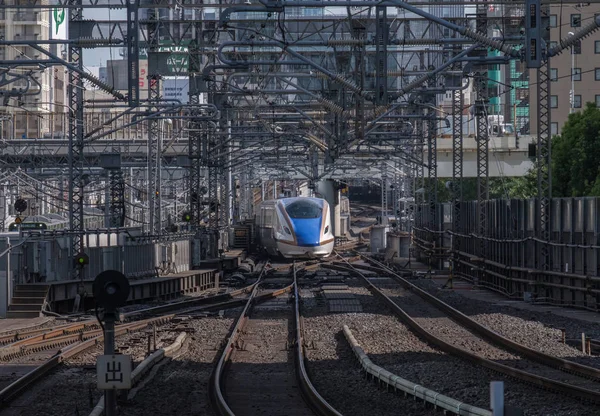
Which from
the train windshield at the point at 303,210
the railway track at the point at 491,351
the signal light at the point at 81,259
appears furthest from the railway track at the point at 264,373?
the train windshield at the point at 303,210

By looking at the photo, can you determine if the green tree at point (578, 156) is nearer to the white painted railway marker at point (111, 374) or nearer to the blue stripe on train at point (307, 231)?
the blue stripe on train at point (307, 231)

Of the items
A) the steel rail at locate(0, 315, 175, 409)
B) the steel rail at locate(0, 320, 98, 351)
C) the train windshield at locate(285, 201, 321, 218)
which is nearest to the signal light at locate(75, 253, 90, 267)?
the steel rail at locate(0, 320, 98, 351)

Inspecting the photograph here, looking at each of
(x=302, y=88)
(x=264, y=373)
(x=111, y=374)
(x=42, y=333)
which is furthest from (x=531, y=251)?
(x=111, y=374)

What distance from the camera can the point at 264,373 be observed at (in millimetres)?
16656

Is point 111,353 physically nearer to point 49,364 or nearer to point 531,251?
point 49,364

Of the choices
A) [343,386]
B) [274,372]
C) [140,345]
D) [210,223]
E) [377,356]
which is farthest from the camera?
[210,223]

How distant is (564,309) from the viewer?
27.8 metres

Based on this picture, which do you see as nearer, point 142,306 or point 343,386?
point 343,386

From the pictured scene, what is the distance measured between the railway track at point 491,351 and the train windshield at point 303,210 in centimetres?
1889

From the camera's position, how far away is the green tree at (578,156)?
157 feet

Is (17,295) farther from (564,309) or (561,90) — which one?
(561,90)

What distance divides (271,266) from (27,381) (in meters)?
37.7

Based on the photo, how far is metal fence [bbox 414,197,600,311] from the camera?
2714cm

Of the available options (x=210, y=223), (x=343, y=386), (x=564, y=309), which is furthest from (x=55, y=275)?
(x=210, y=223)
